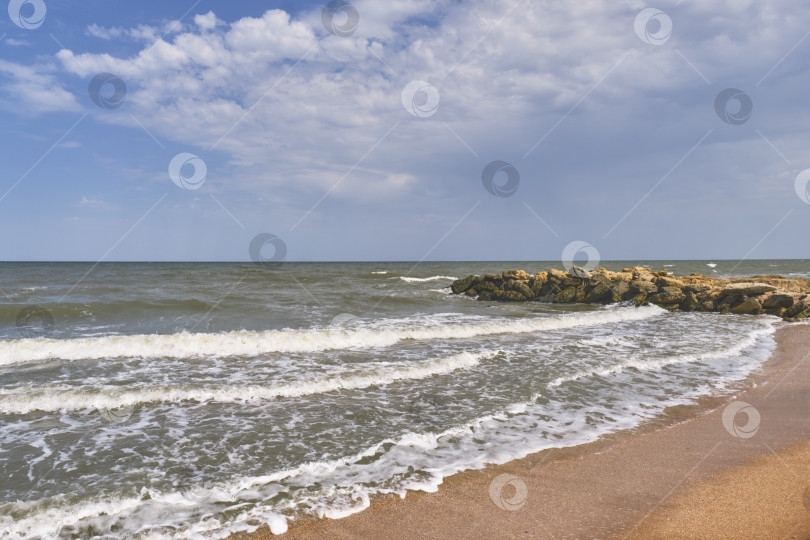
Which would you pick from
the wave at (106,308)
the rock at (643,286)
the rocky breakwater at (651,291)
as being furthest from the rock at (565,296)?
the wave at (106,308)

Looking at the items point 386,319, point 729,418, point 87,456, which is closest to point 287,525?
point 87,456

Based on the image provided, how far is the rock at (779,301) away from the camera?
18.8 m

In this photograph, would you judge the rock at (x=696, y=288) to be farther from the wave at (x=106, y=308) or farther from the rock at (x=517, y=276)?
the wave at (x=106, y=308)

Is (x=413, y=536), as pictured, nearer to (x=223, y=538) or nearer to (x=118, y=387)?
(x=223, y=538)

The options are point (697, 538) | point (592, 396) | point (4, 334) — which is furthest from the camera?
point (4, 334)

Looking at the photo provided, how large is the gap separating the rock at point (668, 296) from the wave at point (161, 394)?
18.0 metres

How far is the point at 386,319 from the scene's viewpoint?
56.8 feet

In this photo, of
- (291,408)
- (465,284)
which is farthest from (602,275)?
(291,408)

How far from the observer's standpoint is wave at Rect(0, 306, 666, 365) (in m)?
10.9

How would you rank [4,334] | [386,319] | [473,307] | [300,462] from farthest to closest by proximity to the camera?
[473,307], [386,319], [4,334], [300,462]

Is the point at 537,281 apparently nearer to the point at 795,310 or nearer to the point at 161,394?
the point at 795,310

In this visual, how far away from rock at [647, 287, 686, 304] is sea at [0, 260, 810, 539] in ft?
20.1

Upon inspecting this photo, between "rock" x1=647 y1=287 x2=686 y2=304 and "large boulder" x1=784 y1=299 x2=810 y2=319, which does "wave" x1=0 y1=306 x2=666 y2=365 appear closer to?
"rock" x1=647 y1=287 x2=686 y2=304

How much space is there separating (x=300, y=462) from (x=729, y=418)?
20.1 feet
